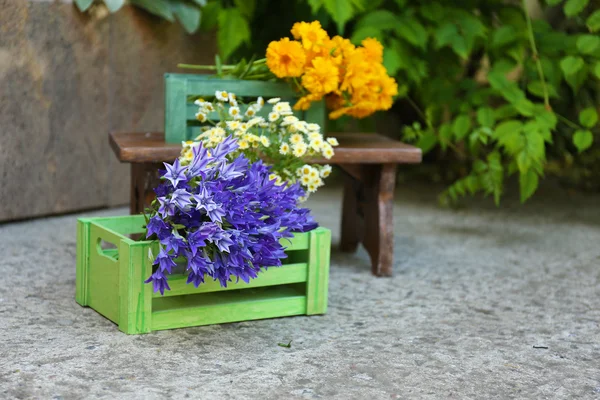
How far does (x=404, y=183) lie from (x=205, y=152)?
2.79 m

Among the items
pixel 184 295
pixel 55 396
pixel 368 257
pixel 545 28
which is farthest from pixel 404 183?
pixel 55 396

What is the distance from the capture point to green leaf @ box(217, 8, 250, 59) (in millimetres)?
3230

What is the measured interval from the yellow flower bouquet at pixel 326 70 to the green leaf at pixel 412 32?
711 millimetres

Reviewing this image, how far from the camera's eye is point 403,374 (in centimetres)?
174

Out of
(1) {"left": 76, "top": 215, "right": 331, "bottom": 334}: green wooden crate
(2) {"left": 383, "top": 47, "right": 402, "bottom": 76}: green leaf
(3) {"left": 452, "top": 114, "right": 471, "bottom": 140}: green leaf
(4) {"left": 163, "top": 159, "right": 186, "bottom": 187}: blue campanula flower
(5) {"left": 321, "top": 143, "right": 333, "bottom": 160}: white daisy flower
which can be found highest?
(2) {"left": 383, "top": 47, "right": 402, "bottom": 76}: green leaf

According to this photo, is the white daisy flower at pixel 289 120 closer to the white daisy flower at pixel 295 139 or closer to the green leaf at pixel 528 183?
the white daisy flower at pixel 295 139

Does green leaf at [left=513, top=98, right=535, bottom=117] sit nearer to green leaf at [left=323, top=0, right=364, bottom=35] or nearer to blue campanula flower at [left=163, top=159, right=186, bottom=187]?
green leaf at [left=323, top=0, right=364, bottom=35]

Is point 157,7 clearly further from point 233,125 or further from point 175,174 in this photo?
point 175,174

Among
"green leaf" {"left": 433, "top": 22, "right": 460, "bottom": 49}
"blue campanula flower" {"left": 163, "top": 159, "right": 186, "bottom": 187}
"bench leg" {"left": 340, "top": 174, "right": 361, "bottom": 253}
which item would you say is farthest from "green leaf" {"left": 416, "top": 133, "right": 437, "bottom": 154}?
"blue campanula flower" {"left": 163, "top": 159, "right": 186, "bottom": 187}

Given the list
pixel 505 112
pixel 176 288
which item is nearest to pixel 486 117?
pixel 505 112

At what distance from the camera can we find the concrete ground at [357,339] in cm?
164

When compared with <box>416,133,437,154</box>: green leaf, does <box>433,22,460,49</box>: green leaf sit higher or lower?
higher

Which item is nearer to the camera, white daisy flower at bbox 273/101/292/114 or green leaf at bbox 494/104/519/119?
white daisy flower at bbox 273/101/292/114

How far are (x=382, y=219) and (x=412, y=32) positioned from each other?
92 cm
